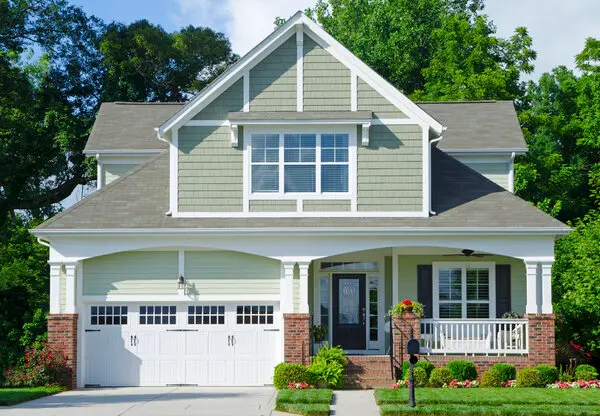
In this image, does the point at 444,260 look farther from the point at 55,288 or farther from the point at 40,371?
the point at 40,371

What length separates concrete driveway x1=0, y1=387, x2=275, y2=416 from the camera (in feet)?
61.4

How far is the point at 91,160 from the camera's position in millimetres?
40094

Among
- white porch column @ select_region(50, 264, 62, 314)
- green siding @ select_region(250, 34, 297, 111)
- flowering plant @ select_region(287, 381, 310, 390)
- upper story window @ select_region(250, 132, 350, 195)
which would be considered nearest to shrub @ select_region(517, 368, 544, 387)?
flowering plant @ select_region(287, 381, 310, 390)

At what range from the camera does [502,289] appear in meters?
26.0

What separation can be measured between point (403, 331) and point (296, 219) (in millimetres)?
3850

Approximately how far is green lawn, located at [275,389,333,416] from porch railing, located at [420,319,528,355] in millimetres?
3657

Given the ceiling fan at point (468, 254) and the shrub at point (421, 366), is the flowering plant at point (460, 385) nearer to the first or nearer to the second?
the shrub at point (421, 366)

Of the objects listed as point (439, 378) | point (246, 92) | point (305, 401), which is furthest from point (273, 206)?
point (305, 401)

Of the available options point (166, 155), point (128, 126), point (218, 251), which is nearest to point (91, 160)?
point (128, 126)

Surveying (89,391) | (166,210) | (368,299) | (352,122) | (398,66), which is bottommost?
(89,391)

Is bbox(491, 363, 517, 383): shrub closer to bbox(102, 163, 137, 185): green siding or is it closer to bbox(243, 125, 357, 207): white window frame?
bbox(243, 125, 357, 207): white window frame

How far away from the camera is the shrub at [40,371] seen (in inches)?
917

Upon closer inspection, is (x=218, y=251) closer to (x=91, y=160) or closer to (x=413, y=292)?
(x=413, y=292)

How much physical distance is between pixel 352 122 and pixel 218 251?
4.70 metres
